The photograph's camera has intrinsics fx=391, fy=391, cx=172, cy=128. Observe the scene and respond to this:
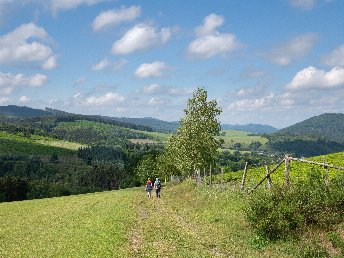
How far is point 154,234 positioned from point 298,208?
1077 cm

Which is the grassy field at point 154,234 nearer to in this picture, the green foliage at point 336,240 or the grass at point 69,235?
the grass at point 69,235

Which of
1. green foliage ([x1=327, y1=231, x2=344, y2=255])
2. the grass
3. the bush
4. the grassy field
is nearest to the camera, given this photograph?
green foliage ([x1=327, y1=231, x2=344, y2=255])

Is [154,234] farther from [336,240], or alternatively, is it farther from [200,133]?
[200,133]

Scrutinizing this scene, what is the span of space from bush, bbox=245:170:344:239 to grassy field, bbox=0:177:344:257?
0.90 meters

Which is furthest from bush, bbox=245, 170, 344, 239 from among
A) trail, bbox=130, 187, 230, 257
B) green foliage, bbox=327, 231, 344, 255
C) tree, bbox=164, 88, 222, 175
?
tree, bbox=164, 88, 222, 175

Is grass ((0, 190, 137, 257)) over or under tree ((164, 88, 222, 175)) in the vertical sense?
under

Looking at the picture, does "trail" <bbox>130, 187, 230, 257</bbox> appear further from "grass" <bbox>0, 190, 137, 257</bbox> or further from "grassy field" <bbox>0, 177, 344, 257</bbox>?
"grass" <bbox>0, 190, 137, 257</bbox>

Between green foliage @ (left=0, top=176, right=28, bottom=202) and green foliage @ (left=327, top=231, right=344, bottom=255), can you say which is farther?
green foliage @ (left=0, top=176, right=28, bottom=202)

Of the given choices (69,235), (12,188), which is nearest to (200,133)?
(69,235)

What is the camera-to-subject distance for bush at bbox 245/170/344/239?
22.7 m

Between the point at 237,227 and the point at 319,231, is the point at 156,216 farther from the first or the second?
the point at 319,231

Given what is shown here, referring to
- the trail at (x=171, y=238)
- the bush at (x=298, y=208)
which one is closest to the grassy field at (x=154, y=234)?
the trail at (x=171, y=238)

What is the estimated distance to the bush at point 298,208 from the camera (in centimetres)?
2269

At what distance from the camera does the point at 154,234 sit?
1126 inches
